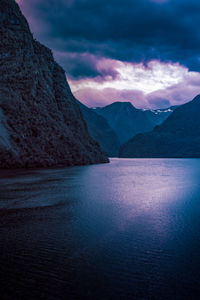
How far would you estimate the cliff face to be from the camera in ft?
119

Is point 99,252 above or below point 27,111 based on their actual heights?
below

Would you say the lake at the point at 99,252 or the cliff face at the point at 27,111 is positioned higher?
the cliff face at the point at 27,111

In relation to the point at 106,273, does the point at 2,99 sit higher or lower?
higher

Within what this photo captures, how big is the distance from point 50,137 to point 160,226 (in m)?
39.1

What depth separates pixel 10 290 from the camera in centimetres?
349

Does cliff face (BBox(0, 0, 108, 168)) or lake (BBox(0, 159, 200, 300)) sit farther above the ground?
cliff face (BBox(0, 0, 108, 168))

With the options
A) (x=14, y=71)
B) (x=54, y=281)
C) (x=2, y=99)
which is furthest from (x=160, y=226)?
(x=14, y=71)

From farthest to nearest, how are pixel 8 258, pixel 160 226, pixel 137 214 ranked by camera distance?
pixel 137 214, pixel 160 226, pixel 8 258

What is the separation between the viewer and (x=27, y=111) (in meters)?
41.3

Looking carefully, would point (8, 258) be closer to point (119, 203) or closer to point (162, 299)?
point (162, 299)

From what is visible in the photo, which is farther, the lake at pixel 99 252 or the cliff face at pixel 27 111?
the cliff face at pixel 27 111

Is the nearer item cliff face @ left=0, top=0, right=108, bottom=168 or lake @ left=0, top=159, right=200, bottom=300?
lake @ left=0, top=159, right=200, bottom=300

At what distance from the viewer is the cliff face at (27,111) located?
119ft

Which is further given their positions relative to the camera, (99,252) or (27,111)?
(27,111)
